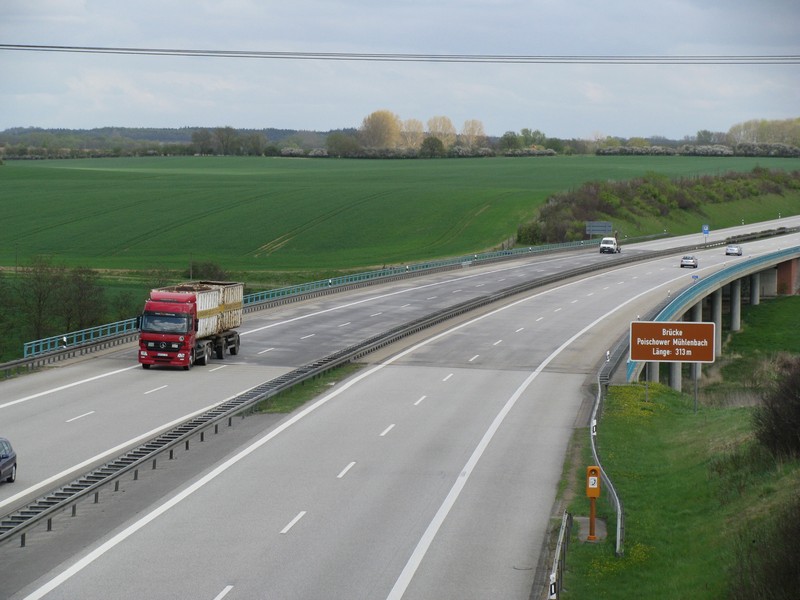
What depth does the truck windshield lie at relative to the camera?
155ft

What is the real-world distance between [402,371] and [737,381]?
3359cm

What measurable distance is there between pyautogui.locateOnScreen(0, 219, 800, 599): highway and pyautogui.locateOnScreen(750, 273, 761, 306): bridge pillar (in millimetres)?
44155

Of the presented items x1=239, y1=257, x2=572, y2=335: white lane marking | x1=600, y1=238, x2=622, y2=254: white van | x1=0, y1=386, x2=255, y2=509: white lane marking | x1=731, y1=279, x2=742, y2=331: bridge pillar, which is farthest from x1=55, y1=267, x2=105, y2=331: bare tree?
x1=600, y1=238, x2=622, y2=254: white van

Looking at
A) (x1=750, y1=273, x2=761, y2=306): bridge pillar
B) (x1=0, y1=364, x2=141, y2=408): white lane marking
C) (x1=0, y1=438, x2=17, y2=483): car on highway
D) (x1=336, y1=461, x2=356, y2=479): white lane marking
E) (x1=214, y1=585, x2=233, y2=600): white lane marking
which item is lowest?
(x1=750, y1=273, x2=761, y2=306): bridge pillar

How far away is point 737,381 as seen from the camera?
75312 millimetres

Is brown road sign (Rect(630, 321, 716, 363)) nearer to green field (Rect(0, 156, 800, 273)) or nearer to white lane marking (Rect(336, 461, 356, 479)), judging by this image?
white lane marking (Rect(336, 461, 356, 479))

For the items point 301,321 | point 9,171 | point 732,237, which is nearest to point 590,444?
point 301,321

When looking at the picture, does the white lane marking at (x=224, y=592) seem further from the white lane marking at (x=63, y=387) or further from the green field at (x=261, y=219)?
the green field at (x=261, y=219)

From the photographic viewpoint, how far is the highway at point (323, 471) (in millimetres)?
21656

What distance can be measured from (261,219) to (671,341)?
94.7 metres

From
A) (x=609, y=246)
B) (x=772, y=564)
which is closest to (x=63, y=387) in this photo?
(x=772, y=564)

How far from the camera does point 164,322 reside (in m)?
47.3

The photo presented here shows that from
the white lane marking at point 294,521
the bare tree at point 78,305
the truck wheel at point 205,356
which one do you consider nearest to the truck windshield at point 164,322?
the truck wheel at point 205,356

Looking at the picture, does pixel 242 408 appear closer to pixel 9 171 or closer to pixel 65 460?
pixel 65 460
